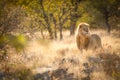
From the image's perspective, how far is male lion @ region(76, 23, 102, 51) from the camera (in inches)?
559

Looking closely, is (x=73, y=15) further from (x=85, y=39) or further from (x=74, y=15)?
(x=85, y=39)

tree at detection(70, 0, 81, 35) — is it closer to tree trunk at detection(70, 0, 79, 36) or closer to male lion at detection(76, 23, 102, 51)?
tree trunk at detection(70, 0, 79, 36)

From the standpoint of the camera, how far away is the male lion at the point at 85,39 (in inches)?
559

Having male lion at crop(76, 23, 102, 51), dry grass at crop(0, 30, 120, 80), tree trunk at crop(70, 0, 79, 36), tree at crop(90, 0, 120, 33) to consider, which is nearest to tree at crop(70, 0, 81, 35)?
tree trunk at crop(70, 0, 79, 36)

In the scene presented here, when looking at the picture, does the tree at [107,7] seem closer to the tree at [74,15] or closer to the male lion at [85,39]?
the tree at [74,15]

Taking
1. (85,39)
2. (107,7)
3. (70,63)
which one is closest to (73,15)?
(107,7)

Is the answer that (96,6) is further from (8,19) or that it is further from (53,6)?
(8,19)

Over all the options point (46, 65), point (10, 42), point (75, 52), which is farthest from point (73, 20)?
point (10, 42)

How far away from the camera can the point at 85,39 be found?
14.3 metres

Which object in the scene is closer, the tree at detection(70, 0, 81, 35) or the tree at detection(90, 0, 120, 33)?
the tree at detection(70, 0, 81, 35)

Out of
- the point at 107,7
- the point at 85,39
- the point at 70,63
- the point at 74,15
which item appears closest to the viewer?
the point at 70,63

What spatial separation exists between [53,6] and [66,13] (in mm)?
1603

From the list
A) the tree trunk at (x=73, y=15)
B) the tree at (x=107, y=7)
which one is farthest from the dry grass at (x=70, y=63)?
the tree at (x=107, y=7)

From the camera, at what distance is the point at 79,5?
27.6 m
